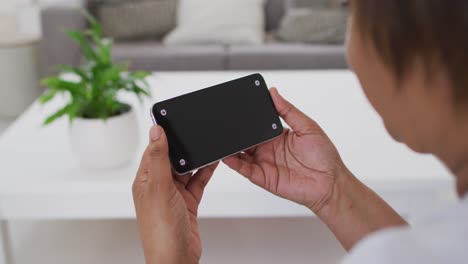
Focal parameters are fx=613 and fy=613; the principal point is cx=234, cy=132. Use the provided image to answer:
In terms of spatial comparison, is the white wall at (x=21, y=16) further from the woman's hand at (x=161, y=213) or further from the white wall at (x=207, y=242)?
the woman's hand at (x=161, y=213)

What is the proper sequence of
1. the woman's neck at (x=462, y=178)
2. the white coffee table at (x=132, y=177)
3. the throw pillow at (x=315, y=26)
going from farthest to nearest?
the throw pillow at (x=315, y=26) → the white coffee table at (x=132, y=177) → the woman's neck at (x=462, y=178)

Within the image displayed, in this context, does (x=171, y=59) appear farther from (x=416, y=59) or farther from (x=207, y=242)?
(x=416, y=59)

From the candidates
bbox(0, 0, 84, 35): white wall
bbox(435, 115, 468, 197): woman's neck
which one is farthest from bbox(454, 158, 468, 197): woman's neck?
bbox(0, 0, 84, 35): white wall

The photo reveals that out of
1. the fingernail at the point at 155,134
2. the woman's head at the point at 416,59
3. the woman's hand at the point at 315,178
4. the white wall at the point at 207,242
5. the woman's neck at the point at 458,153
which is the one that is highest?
the woman's head at the point at 416,59

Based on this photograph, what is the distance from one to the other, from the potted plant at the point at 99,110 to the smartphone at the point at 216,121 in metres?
0.59

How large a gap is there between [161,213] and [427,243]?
18.6 inches

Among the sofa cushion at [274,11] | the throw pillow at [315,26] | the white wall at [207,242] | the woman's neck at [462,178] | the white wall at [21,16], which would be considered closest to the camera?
the woman's neck at [462,178]

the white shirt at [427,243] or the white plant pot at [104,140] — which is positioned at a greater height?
the white shirt at [427,243]

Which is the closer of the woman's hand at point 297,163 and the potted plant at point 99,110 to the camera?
the woman's hand at point 297,163

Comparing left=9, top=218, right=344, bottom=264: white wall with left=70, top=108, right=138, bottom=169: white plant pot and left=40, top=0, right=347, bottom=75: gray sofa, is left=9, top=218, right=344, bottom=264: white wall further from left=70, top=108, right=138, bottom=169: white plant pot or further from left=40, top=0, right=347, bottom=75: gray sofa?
left=40, top=0, right=347, bottom=75: gray sofa

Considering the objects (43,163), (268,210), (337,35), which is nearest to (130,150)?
(43,163)

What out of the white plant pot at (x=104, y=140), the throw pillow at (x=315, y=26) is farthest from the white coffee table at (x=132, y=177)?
the throw pillow at (x=315, y=26)

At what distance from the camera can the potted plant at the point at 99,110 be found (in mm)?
1636

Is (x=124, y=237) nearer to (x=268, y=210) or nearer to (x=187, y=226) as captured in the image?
(x=268, y=210)
